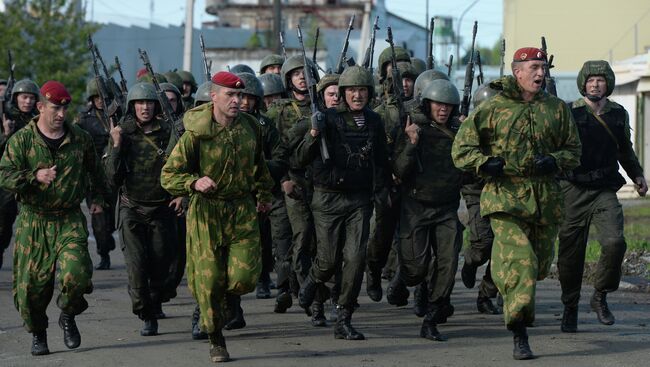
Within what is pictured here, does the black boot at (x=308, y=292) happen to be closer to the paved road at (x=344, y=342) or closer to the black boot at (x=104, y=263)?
the paved road at (x=344, y=342)

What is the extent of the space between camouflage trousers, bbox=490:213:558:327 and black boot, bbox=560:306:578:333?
131 centimetres

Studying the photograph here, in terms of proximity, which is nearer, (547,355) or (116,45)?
(547,355)

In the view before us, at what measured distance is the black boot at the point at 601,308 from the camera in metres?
12.0

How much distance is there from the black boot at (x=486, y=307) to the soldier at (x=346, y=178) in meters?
1.98

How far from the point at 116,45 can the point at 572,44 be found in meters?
19.8

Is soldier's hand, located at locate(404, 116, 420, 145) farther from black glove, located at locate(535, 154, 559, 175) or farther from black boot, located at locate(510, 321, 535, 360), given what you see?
black boot, located at locate(510, 321, 535, 360)

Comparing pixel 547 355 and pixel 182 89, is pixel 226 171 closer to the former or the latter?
pixel 547 355

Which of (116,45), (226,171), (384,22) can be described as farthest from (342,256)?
(384,22)

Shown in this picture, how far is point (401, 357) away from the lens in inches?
411

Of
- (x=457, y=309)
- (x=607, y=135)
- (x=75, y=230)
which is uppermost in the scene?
(x=607, y=135)

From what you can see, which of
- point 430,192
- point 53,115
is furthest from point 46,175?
point 430,192

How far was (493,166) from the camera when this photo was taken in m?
10.1

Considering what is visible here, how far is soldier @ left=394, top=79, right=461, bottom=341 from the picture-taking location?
37.7ft

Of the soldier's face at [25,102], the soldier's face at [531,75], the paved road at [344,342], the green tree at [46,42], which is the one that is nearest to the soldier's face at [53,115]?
the paved road at [344,342]
